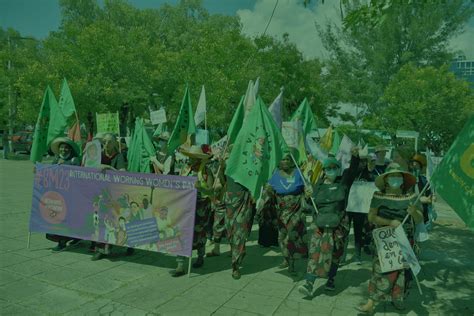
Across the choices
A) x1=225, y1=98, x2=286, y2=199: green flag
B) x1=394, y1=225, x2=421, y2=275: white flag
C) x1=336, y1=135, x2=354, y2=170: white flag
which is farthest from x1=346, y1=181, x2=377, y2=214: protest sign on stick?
x1=394, y1=225, x2=421, y2=275: white flag

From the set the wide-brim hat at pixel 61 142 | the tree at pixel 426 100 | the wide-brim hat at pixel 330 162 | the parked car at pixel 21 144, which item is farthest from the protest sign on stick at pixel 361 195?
the parked car at pixel 21 144

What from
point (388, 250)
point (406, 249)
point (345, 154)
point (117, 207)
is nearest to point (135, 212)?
point (117, 207)

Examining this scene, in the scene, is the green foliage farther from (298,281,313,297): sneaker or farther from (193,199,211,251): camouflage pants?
(298,281,313,297): sneaker

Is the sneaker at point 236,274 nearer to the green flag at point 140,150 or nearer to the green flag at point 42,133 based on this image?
the green flag at point 140,150

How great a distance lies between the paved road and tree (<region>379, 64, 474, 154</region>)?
705 inches

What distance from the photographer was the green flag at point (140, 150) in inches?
344

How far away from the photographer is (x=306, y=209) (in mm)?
6023

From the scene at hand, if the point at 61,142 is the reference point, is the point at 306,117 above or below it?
above

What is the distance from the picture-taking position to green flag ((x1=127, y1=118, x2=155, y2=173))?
8.73 meters

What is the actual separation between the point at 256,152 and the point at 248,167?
237 millimetres

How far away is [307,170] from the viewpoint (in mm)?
7754

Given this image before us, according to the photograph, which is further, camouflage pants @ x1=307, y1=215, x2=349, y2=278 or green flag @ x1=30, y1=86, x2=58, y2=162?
green flag @ x1=30, y1=86, x2=58, y2=162

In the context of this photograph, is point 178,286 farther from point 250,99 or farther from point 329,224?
point 250,99

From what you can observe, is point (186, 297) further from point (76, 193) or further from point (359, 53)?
point (359, 53)
